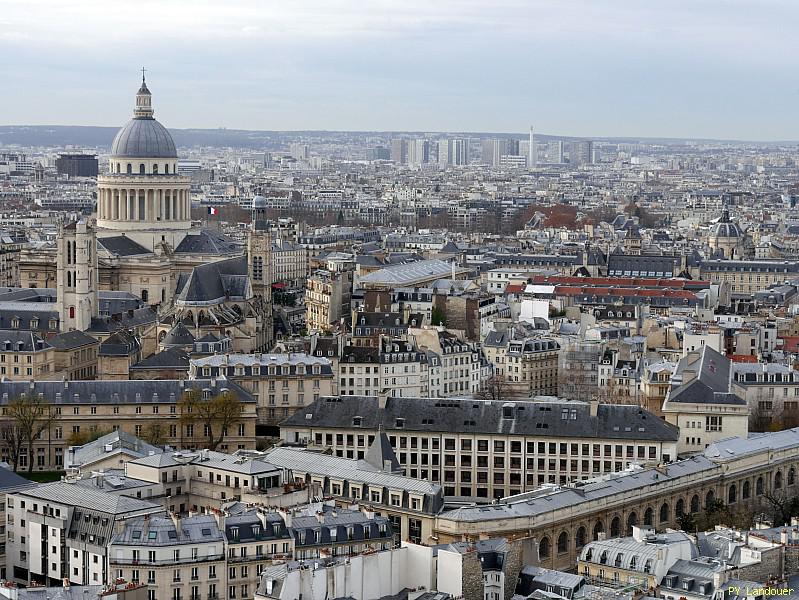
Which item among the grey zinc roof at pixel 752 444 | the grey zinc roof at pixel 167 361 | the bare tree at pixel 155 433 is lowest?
the bare tree at pixel 155 433

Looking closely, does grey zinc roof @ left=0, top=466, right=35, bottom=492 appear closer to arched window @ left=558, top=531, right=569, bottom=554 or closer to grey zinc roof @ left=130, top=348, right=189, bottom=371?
arched window @ left=558, top=531, right=569, bottom=554

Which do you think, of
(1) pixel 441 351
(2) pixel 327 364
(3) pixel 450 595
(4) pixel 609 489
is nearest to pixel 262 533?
(3) pixel 450 595

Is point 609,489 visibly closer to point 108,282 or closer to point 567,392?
point 567,392

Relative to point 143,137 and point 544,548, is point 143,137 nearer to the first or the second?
point 143,137

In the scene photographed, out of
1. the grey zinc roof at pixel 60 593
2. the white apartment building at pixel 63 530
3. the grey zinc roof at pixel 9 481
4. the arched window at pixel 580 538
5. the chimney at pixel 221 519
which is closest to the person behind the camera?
the grey zinc roof at pixel 60 593

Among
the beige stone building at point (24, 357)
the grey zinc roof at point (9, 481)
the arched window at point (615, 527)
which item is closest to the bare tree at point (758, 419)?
the arched window at point (615, 527)

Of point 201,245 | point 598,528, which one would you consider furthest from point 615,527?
point 201,245

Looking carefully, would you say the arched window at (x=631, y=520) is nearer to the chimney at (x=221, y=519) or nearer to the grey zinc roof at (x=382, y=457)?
the grey zinc roof at (x=382, y=457)
